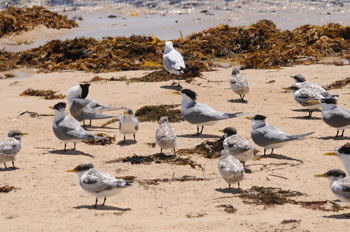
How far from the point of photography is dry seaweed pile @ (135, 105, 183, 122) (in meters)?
12.1

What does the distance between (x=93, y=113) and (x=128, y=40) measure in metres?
9.84

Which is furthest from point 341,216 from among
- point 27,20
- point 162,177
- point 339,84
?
point 27,20

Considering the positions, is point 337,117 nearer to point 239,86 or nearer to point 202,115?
point 202,115

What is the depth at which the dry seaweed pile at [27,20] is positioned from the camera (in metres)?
24.4

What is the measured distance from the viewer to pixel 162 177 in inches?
325

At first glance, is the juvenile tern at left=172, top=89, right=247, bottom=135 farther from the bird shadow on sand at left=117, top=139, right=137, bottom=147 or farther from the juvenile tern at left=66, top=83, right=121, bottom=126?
the juvenile tern at left=66, top=83, right=121, bottom=126

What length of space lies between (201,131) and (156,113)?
1687mm

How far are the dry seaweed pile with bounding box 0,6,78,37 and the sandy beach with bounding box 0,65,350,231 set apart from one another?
1095cm

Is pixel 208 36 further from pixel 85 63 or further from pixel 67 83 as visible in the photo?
pixel 67 83

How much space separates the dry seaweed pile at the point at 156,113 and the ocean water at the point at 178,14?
36.0 ft

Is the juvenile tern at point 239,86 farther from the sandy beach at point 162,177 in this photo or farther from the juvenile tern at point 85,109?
the juvenile tern at point 85,109

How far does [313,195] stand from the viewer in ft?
24.0

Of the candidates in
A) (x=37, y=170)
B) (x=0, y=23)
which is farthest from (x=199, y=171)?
(x=0, y=23)

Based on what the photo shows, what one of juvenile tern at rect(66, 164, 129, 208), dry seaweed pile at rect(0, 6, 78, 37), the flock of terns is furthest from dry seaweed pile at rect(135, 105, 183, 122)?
dry seaweed pile at rect(0, 6, 78, 37)
